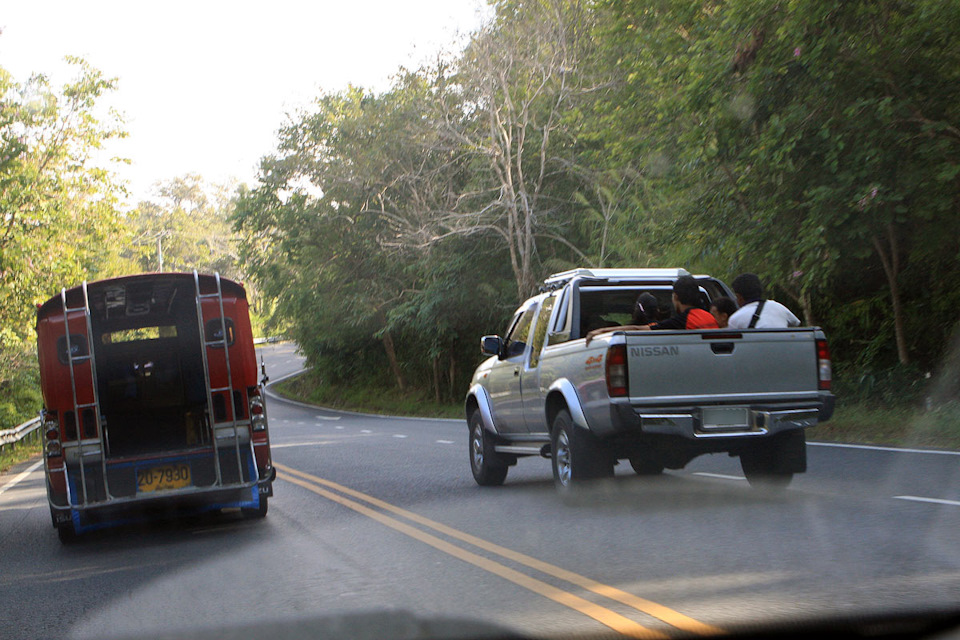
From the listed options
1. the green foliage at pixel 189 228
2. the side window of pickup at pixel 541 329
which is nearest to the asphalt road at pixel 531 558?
the side window of pickup at pixel 541 329

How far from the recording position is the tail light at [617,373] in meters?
8.71

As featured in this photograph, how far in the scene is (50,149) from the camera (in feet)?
113

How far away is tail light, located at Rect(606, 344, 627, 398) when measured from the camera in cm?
871

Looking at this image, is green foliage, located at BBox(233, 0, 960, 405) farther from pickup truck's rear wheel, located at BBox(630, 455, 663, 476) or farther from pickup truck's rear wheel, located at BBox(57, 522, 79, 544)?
pickup truck's rear wheel, located at BBox(57, 522, 79, 544)

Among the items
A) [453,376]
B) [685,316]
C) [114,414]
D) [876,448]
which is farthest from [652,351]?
[453,376]

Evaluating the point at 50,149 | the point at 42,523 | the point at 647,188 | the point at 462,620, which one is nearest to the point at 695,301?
the point at 462,620

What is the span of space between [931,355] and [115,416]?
1345 centimetres

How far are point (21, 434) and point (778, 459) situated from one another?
21289mm

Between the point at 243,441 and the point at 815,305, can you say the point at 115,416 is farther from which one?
the point at 815,305

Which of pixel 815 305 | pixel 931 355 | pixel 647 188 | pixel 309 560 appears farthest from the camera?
pixel 647 188

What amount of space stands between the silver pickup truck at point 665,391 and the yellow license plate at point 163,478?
3463mm

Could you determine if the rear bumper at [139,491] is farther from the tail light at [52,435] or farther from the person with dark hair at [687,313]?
the person with dark hair at [687,313]

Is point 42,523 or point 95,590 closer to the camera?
point 95,590

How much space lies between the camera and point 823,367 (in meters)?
9.18
